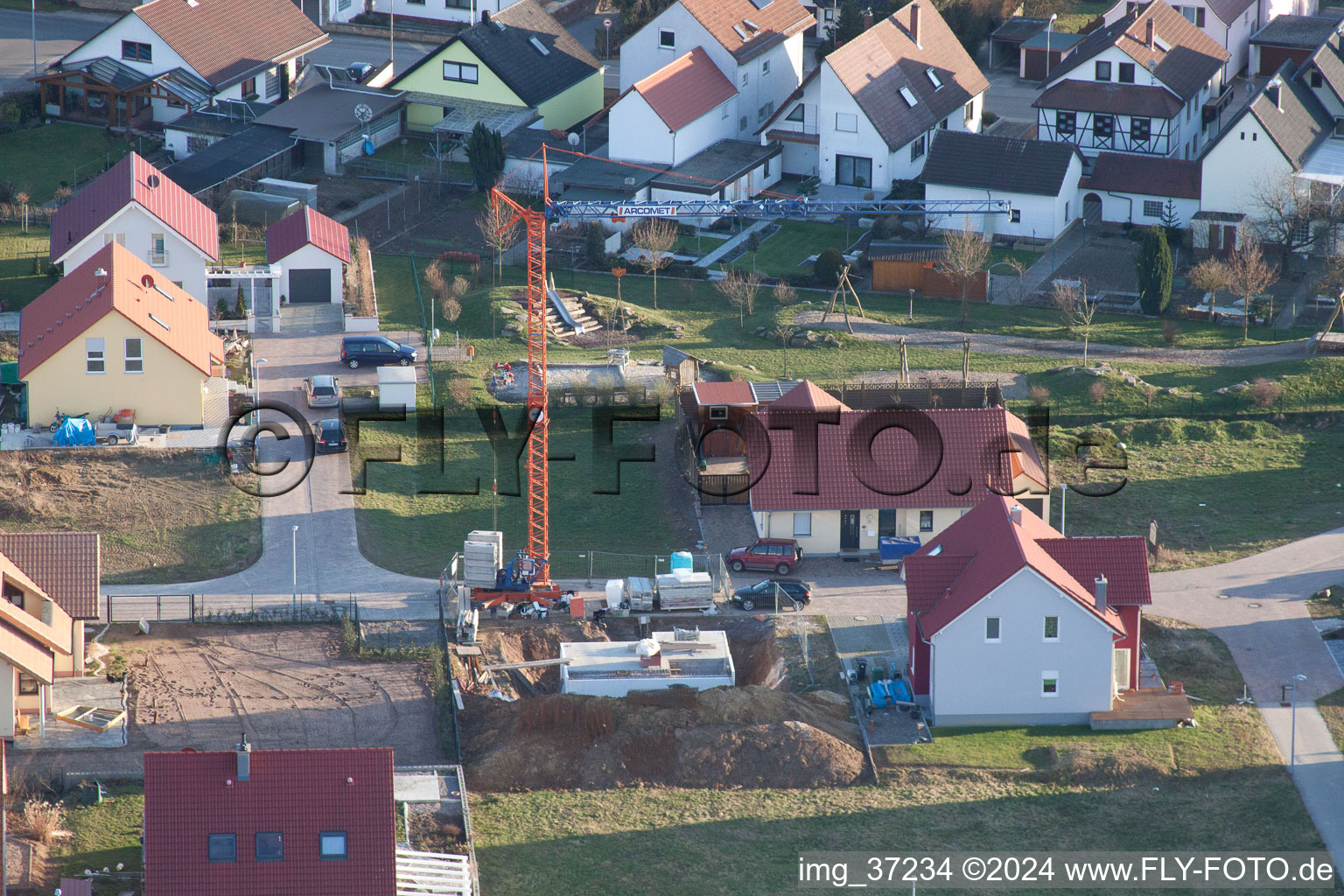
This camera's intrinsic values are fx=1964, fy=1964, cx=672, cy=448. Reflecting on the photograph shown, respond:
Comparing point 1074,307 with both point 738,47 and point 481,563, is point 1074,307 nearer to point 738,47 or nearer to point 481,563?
point 738,47

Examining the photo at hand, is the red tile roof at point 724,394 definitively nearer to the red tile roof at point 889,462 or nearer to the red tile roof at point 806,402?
the red tile roof at point 806,402

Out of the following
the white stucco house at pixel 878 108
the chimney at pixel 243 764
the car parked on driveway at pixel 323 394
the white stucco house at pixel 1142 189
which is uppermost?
the white stucco house at pixel 878 108

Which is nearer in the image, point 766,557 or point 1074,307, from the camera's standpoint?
point 766,557

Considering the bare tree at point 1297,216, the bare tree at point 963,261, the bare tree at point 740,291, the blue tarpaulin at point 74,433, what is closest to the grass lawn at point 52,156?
the blue tarpaulin at point 74,433

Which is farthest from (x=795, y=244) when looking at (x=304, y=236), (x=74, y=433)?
(x=74, y=433)

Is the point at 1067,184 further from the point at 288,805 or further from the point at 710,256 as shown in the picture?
the point at 288,805

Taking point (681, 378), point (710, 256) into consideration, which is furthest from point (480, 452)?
point (710, 256)
